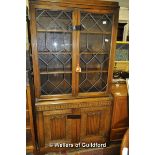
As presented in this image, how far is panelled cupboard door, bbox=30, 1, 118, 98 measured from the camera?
155 centimetres

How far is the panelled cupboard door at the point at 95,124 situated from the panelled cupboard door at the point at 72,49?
0.22 m

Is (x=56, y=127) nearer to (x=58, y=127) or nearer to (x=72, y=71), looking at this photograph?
(x=58, y=127)

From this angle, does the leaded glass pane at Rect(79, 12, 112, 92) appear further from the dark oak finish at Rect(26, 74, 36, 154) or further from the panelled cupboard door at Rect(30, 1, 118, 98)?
the dark oak finish at Rect(26, 74, 36, 154)

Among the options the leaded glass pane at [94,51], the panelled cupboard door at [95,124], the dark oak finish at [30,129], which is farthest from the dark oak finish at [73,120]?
the leaded glass pane at [94,51]

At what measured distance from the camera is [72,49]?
163 cm

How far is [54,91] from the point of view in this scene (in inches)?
69.6

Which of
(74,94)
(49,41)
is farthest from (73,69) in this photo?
(49,41)

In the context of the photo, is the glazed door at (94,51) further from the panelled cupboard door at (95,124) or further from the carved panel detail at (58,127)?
the carved panel detail at (58,127)

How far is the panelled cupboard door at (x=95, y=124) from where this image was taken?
182 centimetres

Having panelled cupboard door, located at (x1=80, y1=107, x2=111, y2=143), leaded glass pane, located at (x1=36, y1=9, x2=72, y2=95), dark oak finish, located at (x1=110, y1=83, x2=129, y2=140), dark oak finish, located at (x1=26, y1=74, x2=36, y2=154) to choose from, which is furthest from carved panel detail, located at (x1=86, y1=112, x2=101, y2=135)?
dark oak finish, located at (x1=26, y1=74, x2=36, y2=154)

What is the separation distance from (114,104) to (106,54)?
0.62 meters

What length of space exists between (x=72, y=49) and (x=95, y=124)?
3.18 ft
